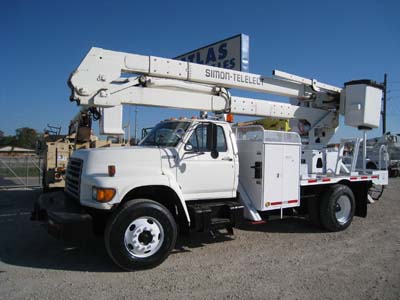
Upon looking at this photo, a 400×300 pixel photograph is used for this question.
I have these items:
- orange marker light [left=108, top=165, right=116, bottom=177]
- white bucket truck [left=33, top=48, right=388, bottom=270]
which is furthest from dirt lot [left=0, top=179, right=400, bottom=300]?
orange marker light [left=108, top=165, right=116, bottom=177]

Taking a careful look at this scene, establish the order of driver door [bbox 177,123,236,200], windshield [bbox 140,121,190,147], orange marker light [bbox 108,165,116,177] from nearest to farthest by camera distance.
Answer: orange marker light [bbox 108,165,116,177], driver door [bbox 177,123,236,200], windshield [bbox 140,121,190,147]

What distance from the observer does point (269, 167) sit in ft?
21.5

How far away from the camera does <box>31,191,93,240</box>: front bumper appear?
4730 mm

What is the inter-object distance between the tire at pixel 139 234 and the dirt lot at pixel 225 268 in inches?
7.4

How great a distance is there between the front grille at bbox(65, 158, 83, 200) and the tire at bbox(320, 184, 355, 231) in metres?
5.00

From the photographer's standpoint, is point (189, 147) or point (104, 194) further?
point (189, 147)

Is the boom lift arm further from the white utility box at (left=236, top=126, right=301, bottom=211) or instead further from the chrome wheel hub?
the chrome wheel hub

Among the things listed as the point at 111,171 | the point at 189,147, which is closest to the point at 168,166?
the point at 189,147

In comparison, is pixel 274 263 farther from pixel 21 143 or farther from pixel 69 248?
pixel 21 143

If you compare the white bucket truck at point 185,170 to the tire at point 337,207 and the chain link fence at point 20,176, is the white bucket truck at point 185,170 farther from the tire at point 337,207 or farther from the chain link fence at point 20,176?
the chain link fence at point 20,176

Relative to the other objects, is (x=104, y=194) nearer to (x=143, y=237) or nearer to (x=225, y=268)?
(x=143, y=237)

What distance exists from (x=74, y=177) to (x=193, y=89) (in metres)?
2.81

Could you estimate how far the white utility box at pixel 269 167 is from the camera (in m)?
6.48

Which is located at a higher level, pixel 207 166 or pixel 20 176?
pixel 207 166
